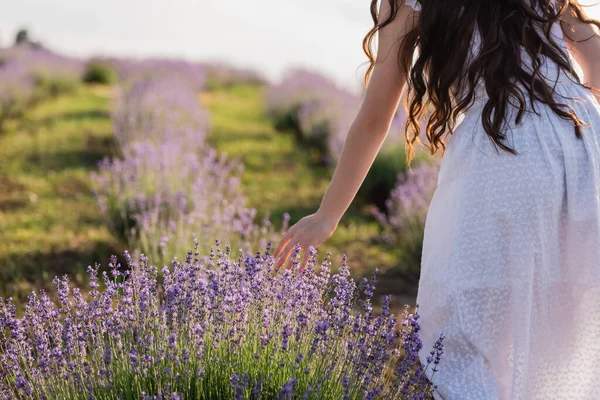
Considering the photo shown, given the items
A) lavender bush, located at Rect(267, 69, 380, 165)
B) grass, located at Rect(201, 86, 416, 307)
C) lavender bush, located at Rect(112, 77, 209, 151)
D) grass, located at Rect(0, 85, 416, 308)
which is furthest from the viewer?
lavender bush, located at Rect(267, 69, 380, 165)

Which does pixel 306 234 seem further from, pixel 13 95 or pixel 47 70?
pixel 47 70

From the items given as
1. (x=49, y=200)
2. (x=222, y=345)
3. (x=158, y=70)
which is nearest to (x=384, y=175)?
(x=49, y=200)

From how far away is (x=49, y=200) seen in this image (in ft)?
21.2

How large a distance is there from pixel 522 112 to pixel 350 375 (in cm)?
87

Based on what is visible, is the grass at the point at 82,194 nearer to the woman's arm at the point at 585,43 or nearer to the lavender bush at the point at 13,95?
the lavender bush at the point at 13,95

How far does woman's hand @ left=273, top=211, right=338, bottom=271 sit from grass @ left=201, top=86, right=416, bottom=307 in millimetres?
2240

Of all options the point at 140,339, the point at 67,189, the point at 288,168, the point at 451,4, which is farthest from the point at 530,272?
the point at 288,168

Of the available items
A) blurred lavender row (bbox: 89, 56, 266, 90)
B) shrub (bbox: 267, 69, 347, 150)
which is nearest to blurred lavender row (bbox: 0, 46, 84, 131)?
blurred lavender row (bbox: 89, 56, 266, 90)

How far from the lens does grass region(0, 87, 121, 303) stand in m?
4.63

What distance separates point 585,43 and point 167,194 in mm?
3047

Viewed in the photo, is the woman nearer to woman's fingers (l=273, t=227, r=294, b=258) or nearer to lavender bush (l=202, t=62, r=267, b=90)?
woman's fingers (l=273, t=227, r=294, b=258)

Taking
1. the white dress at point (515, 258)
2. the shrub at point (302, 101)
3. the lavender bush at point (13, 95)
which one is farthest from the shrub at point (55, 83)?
the white dress at point (515, 258)

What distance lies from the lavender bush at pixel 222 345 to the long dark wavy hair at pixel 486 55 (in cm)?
60

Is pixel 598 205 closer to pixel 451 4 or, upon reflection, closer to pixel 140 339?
pixel 451 4
